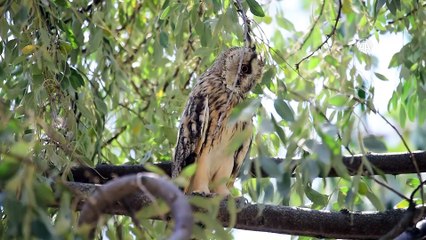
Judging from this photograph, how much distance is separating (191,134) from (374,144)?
157 cm

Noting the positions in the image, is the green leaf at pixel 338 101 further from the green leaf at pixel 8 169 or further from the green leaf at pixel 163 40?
the green leaf at pixel 163 40

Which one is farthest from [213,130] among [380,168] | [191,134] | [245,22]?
[245,22]

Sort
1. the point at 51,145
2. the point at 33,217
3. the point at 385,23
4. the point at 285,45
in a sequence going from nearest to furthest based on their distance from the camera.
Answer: the point at 33,217 → the point at 51,145 → the point at 385,23 → the point at 285,45

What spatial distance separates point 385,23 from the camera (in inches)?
161

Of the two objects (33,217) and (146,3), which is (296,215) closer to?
(33,217)

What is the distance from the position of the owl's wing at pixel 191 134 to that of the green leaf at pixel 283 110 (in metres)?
1.38

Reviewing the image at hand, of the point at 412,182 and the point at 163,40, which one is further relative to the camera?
the point at 163,40

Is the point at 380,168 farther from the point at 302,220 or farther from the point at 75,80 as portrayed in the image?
the point at 75,80

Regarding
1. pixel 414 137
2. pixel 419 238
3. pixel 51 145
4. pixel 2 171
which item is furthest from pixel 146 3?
pixel 2 171

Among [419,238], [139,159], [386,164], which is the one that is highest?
[139,159]

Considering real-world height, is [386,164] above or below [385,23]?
below

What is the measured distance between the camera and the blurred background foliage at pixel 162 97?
1963 mm

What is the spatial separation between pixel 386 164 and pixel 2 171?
5.36ft

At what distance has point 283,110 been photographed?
2.11 metres
